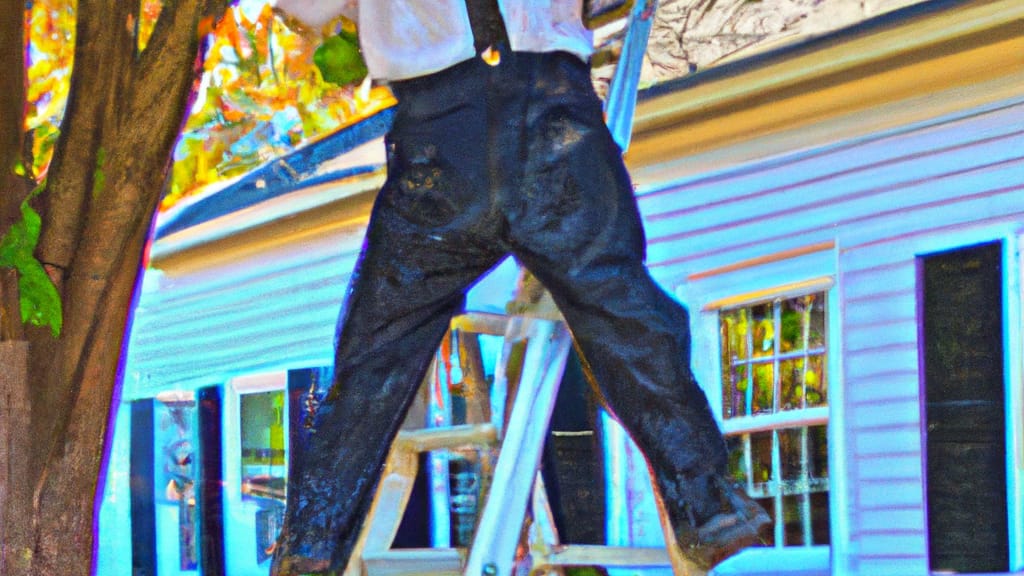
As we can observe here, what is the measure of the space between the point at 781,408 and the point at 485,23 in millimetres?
1112

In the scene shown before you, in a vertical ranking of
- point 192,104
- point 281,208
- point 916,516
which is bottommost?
point 916,516

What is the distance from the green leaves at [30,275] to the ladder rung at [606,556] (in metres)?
1.53

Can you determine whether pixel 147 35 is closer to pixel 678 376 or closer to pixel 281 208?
pixel 281 208

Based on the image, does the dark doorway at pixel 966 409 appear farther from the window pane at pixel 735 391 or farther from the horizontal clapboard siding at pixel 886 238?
the window pane at pixel 735 391

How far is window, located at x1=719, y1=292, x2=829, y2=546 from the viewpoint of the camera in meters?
3.03

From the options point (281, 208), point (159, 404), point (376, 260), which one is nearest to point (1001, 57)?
point (376, 260)

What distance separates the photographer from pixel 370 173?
12.9 feet

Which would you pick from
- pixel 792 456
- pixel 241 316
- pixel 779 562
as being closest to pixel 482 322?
pixel 792 456

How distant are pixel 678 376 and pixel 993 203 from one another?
0.83m

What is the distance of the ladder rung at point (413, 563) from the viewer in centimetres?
274

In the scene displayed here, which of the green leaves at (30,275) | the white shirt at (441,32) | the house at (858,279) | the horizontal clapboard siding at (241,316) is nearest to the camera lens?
the white shirt at (441,32)

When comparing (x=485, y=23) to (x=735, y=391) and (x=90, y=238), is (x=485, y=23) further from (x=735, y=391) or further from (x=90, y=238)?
(x=90, y=238)

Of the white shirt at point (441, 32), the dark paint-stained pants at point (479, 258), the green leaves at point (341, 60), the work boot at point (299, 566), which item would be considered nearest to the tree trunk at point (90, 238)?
the green leaves at point (341, 60)

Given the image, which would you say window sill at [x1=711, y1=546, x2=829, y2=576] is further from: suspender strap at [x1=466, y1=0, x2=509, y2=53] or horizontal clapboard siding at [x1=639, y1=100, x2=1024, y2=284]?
suspender strap at [x1=466, y1=0, x2=509, y2=53]
